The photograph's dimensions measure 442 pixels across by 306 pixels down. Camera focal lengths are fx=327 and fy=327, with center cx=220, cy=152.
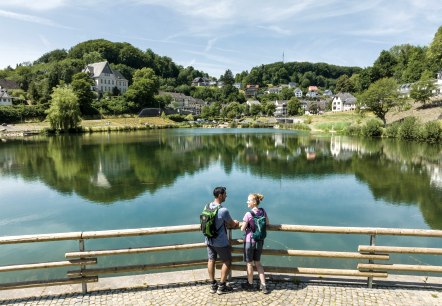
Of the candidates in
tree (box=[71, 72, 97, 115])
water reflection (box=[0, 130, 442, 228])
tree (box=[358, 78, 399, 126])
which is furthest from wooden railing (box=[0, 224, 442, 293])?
tree (box=[71, 72, 97, 115])

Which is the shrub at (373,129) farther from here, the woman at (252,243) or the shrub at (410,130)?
the woman at (252,243)

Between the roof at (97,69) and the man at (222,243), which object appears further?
the roof at (97,69)

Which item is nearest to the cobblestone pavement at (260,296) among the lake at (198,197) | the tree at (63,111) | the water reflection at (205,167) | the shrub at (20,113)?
the lake at (198,197)

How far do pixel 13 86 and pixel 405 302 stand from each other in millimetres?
139990

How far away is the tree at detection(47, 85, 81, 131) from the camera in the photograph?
258 feet

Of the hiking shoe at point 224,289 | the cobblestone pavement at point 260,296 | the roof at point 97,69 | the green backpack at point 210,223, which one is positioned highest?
the roof at point 97,69

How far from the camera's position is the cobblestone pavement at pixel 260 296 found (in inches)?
280

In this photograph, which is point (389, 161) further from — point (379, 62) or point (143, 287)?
point (379, 62)

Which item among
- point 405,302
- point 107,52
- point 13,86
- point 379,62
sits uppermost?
point 107,52

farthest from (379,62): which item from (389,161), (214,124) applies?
(389,161)

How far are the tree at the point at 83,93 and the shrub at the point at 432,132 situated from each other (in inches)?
3627

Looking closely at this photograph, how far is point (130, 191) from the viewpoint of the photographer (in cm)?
2333

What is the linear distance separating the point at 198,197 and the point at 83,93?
9352 centimetres

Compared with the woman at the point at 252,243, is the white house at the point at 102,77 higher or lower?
higher
